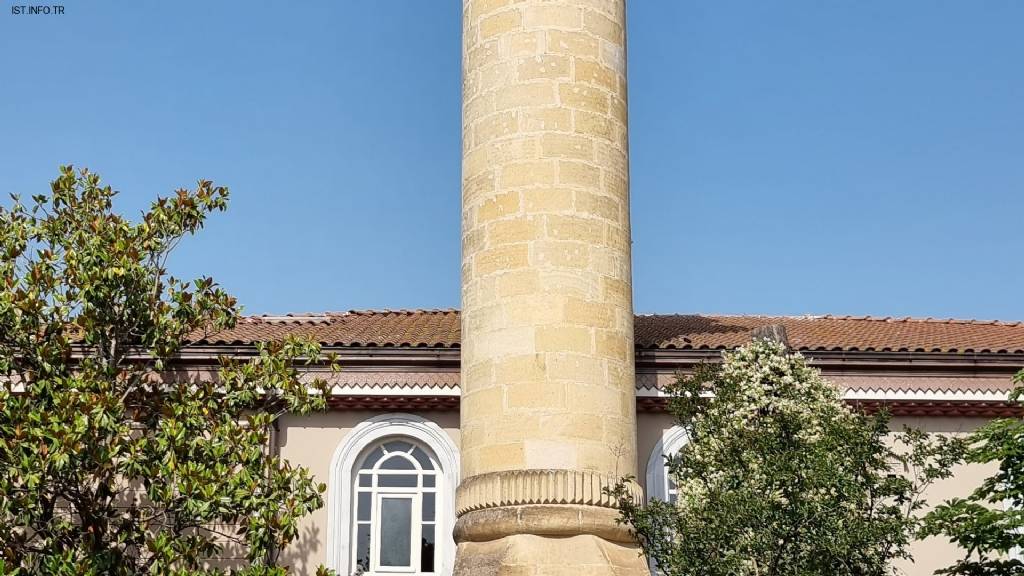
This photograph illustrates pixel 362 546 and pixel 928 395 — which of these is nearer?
pixel 362 546

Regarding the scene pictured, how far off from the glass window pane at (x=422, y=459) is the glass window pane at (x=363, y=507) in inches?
31.1

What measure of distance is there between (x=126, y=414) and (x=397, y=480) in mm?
3607

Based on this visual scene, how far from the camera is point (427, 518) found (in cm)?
1781

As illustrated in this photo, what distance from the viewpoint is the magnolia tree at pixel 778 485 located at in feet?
43.2

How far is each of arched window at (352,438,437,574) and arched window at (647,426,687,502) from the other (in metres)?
2.86

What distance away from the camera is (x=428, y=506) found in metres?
17.9

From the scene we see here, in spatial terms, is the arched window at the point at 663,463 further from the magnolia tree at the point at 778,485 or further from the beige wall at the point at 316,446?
the beige wall at the point at 316,446

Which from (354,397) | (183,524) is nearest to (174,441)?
(183,524)

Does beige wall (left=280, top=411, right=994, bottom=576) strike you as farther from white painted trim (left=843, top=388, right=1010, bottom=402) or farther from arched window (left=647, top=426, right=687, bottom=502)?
white painted trim (left=843, top=388, right=1010, bottom=402)

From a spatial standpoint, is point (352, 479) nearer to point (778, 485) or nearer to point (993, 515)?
point (778, 485)

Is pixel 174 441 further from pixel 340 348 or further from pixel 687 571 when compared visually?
pixel 687 571

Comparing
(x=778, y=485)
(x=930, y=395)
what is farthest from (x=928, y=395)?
(x=778, y=485)

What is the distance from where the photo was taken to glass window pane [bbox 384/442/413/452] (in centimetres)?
1814

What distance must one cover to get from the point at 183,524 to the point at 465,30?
6560 millimetres
